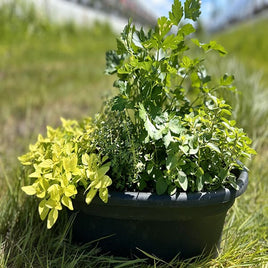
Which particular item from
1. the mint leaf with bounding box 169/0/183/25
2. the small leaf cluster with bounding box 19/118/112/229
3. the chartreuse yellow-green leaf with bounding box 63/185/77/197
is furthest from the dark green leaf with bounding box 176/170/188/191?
the mint leaf with bounding box 169/0/183/25

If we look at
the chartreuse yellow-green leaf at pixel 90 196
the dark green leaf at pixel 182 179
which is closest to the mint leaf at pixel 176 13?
the dark green leaf at pixel 182 179

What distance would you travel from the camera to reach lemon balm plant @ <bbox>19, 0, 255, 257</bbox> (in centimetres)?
Result: 116

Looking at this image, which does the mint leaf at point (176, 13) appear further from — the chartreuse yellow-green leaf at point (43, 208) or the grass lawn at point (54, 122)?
the chartreuse yellow-green leaf at point (43, 208)

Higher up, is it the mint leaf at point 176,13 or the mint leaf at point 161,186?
the mint leaf at point 176,13

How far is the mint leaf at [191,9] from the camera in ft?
4.17

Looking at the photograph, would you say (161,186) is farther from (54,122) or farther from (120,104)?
(54,122)

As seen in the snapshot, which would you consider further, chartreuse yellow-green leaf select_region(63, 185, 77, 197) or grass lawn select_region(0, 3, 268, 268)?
grass lawn select_region(0, 3, 268, 268)

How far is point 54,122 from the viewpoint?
9.83 ft

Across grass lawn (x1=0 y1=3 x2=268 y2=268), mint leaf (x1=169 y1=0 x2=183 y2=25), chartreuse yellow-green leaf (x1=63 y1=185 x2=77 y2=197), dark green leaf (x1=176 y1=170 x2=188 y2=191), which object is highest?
mint leaf (x1=169 y1=0 x2=183 y2=25)

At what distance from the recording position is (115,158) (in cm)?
122

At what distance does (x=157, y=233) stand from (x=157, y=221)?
0.05m

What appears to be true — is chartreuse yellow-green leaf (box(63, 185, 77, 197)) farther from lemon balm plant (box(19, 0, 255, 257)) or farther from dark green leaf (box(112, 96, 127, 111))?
dark green leaf (box(112, 96, 127, 111))

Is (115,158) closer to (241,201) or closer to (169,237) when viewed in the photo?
(169,237)

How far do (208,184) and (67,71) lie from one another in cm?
379
